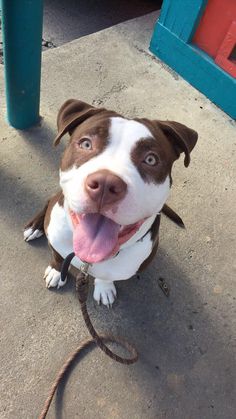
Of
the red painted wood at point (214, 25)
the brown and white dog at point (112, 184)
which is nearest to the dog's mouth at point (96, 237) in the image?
the brown and white dog at point (112, 184)

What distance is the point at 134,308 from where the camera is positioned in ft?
8.23

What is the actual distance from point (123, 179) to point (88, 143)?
31cm

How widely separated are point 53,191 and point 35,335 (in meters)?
1.04

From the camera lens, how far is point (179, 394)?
7.44 feet

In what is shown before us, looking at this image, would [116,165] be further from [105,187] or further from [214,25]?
[214,25]

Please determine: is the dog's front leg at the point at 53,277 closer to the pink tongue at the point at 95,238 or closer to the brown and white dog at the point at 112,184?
the brown and white dog at the point at 112,184

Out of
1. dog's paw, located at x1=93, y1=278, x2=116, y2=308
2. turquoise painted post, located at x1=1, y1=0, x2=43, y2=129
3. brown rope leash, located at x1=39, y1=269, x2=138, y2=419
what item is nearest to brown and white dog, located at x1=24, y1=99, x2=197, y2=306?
brown rope leash, located at x1=39, y1=269, x2=138, y2=419

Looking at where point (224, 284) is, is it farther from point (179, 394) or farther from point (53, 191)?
point (53, 191)

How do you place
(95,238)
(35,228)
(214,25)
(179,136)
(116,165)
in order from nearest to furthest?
(116,165) < (95,238) < (179,136) < (35,228) < (214,25)

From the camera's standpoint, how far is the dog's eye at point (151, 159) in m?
1.65

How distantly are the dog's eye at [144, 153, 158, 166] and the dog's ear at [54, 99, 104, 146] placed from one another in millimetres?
386

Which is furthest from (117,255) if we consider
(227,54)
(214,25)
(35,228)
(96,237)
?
(214,25)

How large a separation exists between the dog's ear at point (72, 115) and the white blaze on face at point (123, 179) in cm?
18

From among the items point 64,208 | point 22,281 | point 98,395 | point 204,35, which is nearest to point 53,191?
point 22,281
